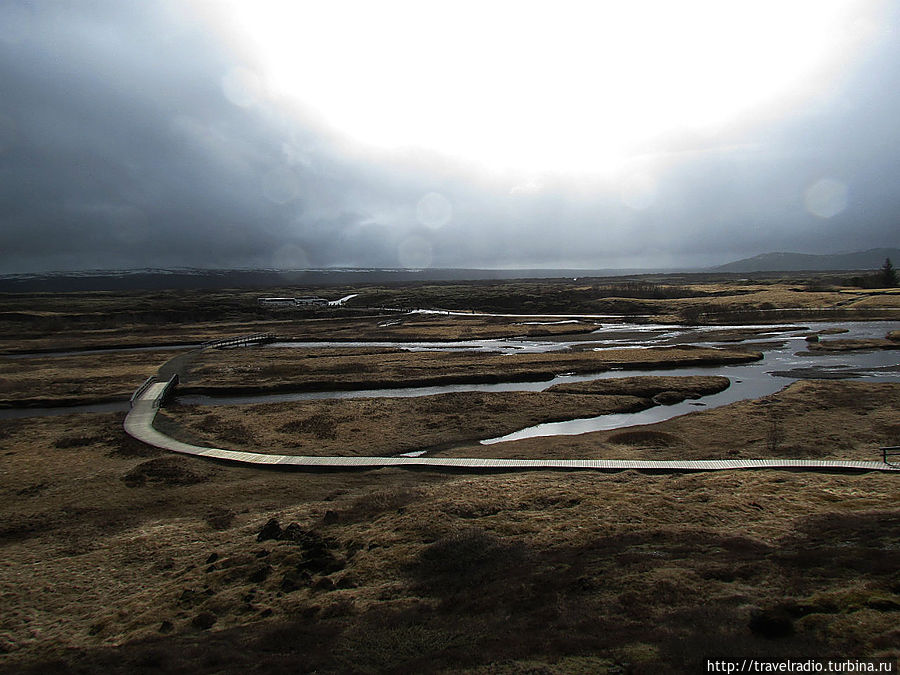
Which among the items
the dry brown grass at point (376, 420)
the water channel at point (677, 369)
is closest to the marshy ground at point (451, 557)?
the dry brown grass at point (376, 420)

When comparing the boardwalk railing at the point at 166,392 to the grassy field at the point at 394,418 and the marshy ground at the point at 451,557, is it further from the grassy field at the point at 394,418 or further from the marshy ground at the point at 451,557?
the marshy ground at the point at 451,557

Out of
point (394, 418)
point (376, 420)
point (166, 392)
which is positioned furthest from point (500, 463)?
point (166, 392)

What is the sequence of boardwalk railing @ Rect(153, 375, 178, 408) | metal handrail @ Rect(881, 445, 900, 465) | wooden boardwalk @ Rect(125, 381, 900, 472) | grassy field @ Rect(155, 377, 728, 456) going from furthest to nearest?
1. boardwalk railing @ Rect(153, 375, 178, 408)
2. grassy field @ Rect(155, 377, 728, 456)
3. wooden boardwalk @ Rect(125, 381, 900, 472)
4. metal handrail @ Rect(881, 445, 900, 465)

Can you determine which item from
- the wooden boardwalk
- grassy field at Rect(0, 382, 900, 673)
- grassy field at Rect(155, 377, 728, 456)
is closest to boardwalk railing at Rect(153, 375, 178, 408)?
grassy field at Rect(155, 377, 728, 456)

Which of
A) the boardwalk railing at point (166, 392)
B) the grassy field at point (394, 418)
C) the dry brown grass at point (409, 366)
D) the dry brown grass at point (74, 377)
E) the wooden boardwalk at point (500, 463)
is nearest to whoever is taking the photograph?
the wooden boardwalk at point (500, 463)

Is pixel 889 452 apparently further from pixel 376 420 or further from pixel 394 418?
pixel 376 420

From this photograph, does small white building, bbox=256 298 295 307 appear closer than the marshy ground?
No

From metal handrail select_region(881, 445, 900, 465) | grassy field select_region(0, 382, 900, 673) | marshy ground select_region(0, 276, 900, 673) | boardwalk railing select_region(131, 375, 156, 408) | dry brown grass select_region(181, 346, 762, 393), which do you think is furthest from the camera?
dry brown grass select_region(181, 346, 762, 393)

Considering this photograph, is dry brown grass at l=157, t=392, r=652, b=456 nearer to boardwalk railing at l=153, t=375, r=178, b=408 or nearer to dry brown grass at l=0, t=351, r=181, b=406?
boardwalk railing at l=153, t=375, r=178, b=408

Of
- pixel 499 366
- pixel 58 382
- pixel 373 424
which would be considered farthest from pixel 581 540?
pixel 58 382
